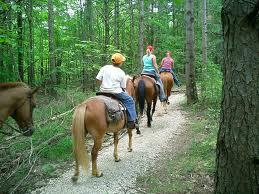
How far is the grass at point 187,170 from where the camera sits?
6.07 meters

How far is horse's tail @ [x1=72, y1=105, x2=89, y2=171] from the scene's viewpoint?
633cm

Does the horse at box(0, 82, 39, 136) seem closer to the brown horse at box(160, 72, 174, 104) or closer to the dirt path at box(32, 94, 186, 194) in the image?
the dirt path at box(32, 94, 186, 194)

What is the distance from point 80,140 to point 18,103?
1.29m

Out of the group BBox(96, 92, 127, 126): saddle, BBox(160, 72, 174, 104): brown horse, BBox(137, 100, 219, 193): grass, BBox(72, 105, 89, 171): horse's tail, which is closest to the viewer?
BBox(137, 100, 219, 193): grass

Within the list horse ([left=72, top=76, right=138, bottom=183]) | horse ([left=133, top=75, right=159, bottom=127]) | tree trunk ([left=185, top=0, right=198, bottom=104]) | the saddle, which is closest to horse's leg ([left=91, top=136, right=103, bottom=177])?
horse ([left=72, top=76, right=138, bottom=183])

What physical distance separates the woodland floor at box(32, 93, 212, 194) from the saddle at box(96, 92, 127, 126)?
110 cm

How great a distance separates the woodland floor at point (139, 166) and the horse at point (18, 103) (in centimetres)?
127

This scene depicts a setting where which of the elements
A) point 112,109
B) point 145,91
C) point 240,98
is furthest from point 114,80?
point 240,98

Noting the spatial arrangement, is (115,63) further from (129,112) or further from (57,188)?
(57,188)

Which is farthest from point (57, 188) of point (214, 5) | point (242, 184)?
point (214, 5)

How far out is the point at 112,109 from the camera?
714 cm

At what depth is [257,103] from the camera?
12.5 feet

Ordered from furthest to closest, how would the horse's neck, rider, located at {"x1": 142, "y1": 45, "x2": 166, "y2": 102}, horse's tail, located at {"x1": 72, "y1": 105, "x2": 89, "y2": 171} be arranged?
rider, located at {"x1": 142, "y1": 45, "x2": 166, "y2": 102} → horse's tail, located at {"x1": 72, "y1": 105, "x2": 89, "y2": 171} → the horse's neck

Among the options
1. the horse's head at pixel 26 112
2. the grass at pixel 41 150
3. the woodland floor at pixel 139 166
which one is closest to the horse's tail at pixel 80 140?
the woodland floor at pixel 139 166
